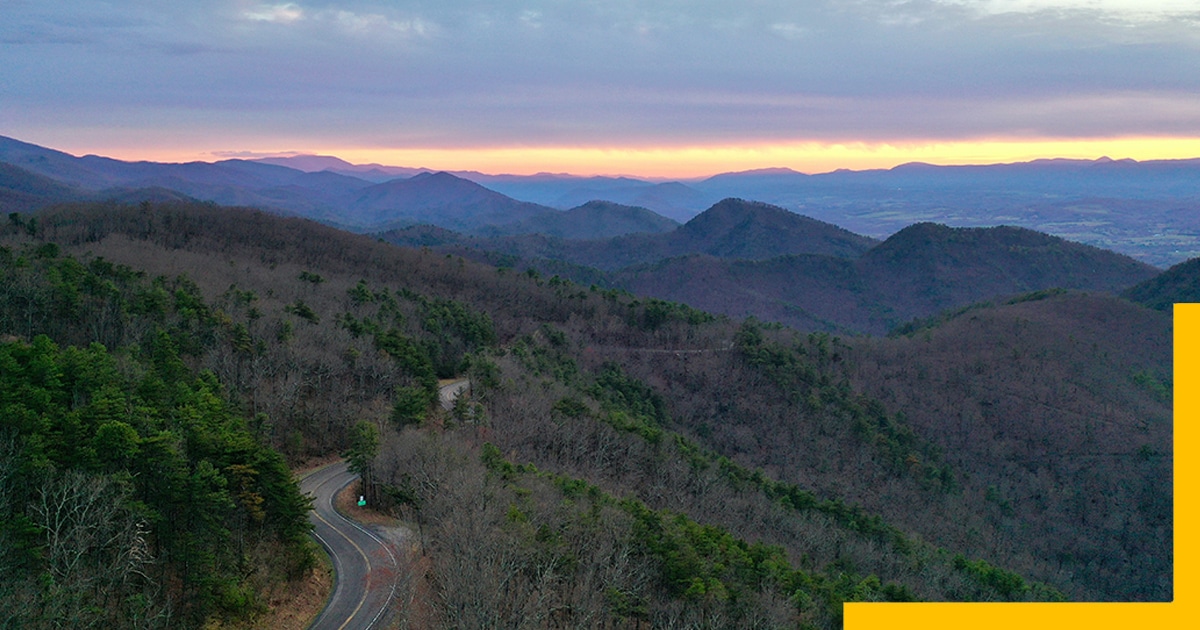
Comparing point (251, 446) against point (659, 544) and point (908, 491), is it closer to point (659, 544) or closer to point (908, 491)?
point (659, 544)

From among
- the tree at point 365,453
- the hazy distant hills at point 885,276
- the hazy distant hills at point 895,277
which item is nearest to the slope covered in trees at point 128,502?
the tree at point 365,453

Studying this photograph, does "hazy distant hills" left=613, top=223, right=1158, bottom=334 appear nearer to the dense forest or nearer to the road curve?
the dense forest

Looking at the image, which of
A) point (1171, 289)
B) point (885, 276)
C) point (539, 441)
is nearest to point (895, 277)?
point (885, 276)

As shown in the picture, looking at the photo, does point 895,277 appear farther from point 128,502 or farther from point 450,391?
point 128,502

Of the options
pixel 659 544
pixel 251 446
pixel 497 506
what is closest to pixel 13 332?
pixel 251 446

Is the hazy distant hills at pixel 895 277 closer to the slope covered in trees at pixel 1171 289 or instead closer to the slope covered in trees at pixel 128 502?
the slope covered in trees at pixel 1171 289
